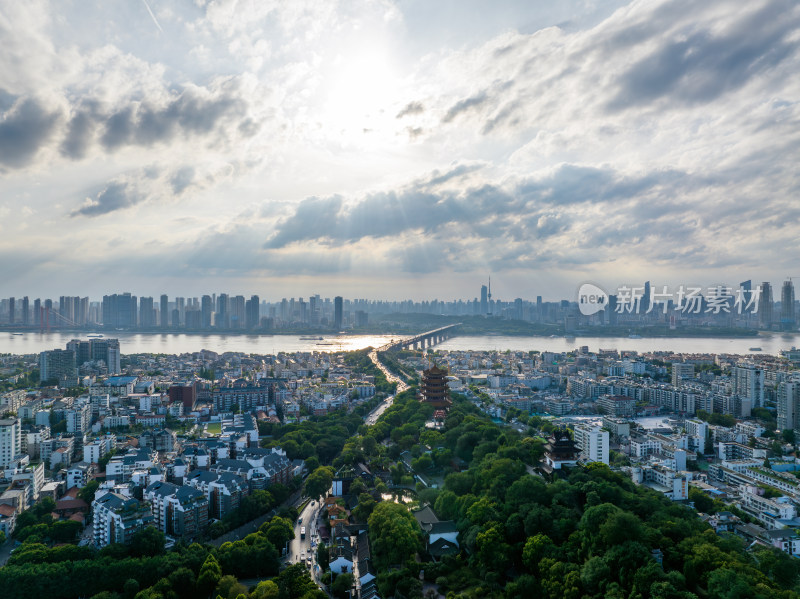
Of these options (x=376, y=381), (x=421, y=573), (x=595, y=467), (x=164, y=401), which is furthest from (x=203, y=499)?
(x=376, y=381)

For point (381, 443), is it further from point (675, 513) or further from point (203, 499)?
point (675, 513)

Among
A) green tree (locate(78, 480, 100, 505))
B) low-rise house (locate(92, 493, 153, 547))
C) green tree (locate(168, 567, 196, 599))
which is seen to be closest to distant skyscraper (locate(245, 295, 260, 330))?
Answer: green tree (locate(78, 480, 100, 505))

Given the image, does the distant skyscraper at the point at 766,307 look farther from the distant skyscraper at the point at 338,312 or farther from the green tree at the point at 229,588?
Result: the green tree at the point at 229,588

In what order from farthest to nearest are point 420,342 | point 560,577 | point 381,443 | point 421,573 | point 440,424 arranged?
point 420,342, point 440,424, point 381,443, point 421,573, point 560,577

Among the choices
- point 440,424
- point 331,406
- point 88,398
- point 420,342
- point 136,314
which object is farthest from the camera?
point 136,314

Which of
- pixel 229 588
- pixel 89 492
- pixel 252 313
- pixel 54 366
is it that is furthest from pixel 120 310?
pixel 229 588

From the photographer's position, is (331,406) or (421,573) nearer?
(421,573)

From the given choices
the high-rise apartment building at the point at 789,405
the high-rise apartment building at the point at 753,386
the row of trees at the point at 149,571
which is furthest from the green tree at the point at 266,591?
the high-rise apartment building at the point at 753,386
